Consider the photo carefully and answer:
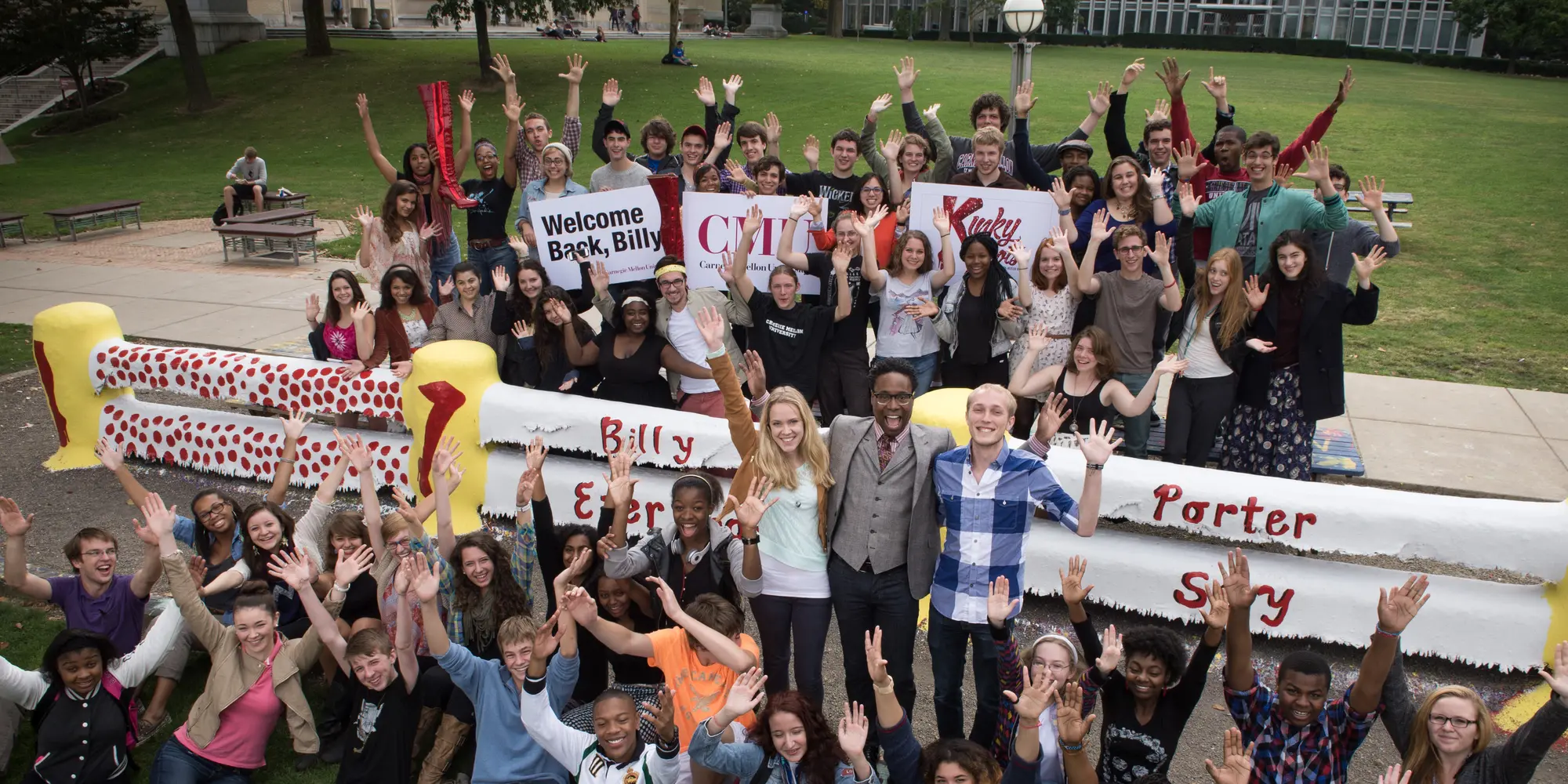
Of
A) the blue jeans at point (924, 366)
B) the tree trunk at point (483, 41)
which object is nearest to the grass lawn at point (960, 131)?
the tree trunk at point (483, 41)

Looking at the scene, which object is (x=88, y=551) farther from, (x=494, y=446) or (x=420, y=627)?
(x=494, y=446)

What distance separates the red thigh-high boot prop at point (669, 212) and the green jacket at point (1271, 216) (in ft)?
10.9

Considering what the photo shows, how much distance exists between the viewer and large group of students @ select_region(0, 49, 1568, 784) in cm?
398

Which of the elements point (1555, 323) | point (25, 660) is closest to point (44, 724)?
point (25, 660)

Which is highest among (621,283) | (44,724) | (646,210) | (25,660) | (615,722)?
(646,210)

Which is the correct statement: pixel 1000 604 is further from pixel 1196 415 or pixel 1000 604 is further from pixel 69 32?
pixel 69 32

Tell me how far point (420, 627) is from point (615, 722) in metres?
1.37

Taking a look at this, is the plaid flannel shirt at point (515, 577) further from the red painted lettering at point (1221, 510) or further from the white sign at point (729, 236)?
the red painted lettering at point (1221, 510)

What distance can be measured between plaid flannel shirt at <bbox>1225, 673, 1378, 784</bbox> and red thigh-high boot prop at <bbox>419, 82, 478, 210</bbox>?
21.6 ft

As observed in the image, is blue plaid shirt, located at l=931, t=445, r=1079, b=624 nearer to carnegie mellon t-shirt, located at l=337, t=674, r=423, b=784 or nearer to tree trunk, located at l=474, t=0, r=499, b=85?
carnegie mellon t-shirt, located at l=337, t=674, r=423, b=784

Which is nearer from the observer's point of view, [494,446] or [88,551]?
[88,551]

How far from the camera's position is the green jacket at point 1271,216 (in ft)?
22.2

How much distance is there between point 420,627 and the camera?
4922 mm

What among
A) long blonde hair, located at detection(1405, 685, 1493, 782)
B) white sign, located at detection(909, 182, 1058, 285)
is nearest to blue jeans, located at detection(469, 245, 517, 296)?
white sign, located at detection(909, 182, 1058, 285)
